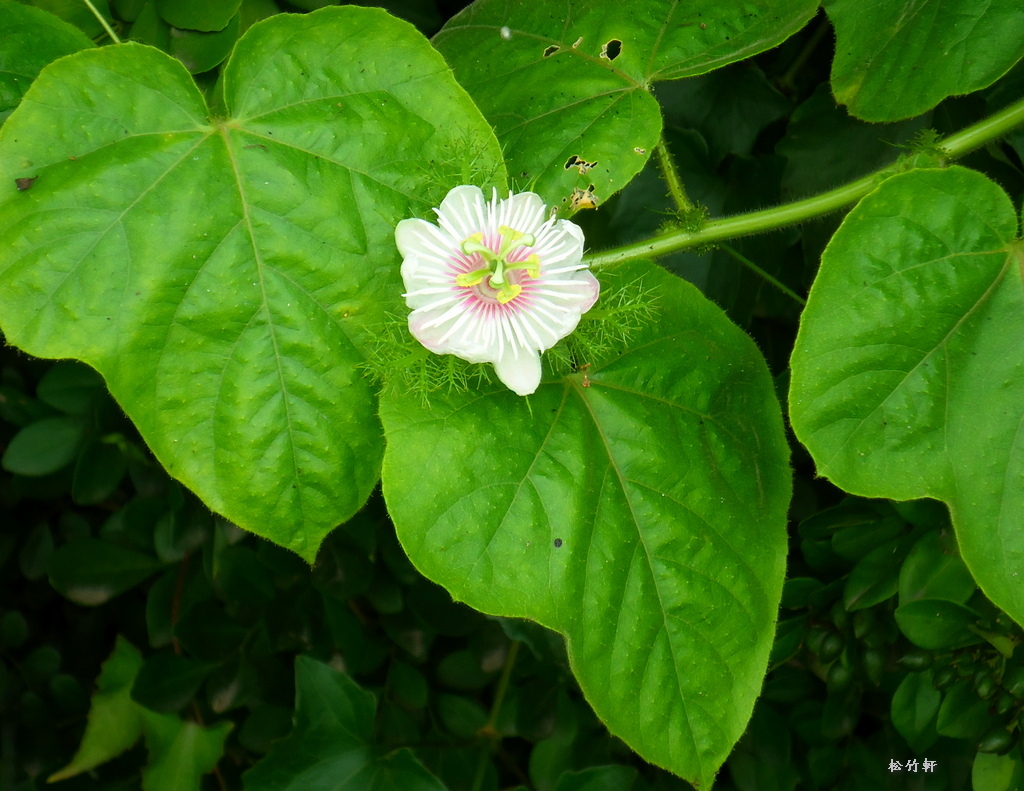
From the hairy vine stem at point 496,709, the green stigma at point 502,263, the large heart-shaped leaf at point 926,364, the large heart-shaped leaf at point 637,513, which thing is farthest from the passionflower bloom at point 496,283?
the hairy vine stem at point 496,709

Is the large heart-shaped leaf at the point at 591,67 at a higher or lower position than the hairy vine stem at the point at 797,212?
higher

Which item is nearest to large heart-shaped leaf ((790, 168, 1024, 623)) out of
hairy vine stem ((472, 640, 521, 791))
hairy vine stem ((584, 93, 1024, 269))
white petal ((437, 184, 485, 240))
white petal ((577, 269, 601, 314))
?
hairy vine stem ((584, 93, 1024, 269))

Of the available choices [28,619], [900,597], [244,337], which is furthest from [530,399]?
[28,619]

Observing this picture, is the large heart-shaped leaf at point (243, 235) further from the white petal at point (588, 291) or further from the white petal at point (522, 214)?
the white petal at point (588, 291)

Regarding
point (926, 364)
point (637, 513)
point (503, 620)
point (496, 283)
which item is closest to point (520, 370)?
point (496, 283)

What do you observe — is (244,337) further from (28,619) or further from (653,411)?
(28,619)

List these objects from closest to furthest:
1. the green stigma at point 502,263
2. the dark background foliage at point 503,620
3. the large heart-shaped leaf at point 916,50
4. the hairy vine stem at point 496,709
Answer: the green stigma at point 502,263, the large heart-shaped leaf at point 916,50, the dark background foliage at point 503,620, the hairy vine stem at point 496,709

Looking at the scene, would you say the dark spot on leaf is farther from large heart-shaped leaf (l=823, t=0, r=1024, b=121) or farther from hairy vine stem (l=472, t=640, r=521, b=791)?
hairy vine stem (l=472, t=640, r=521, b=791)
